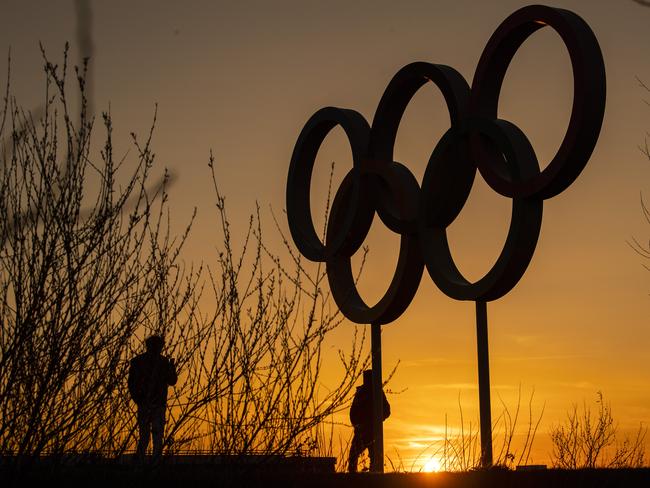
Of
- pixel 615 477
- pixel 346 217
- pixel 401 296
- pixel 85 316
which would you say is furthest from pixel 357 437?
pixel 85 316

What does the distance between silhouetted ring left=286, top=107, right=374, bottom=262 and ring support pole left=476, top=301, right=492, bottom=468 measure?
2449 millimetres

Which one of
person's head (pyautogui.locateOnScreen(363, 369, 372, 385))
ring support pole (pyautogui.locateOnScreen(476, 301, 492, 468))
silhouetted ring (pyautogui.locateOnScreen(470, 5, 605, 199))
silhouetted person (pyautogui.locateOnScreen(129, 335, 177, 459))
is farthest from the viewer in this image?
person's head (pyautogui.locateOnScreen(363, 369, 372, 385))

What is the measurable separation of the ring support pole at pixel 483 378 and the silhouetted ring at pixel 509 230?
8.0 inches

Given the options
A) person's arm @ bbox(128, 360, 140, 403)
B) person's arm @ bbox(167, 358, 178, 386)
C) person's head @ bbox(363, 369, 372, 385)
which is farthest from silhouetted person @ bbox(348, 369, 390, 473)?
person's arm @ bbox(167, 358, 178, 386)

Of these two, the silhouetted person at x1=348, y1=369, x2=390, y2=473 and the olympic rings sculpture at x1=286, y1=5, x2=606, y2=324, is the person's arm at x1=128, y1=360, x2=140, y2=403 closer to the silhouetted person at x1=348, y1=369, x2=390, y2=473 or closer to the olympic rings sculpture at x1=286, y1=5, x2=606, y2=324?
the olympic rings sculpture at x1=286, y1=5, x2=606, y2=324

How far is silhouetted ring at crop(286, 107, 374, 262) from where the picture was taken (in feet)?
42.2

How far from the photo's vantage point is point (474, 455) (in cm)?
992

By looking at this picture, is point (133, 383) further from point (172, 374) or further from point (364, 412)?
point (364, 412)

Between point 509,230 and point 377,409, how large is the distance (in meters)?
3.04

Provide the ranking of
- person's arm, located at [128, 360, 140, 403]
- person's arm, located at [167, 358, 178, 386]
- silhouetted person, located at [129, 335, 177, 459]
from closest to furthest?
1. silhouetted person, located at [129, 335, 177, 459]
2. person's arm, located at [167, 358, 178, 386]
3. person's arm, located at [128, 360, 140, 403]

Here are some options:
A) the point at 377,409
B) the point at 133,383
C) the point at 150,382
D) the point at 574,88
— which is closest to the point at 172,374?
the point at 150,382

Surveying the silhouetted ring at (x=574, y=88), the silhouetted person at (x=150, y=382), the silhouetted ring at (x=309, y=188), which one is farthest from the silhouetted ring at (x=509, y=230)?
the silhouetted person at (x=150, y=382)

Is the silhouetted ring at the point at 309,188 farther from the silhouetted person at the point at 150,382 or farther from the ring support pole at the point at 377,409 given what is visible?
the silhouetted person at the point at 150,382

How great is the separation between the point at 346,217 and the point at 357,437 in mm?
2759
